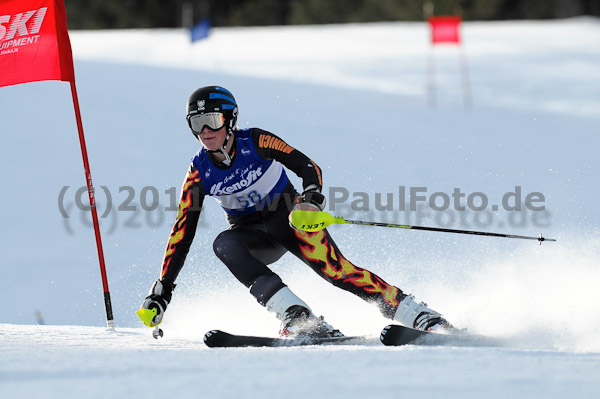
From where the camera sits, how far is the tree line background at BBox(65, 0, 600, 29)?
2619 centimetres

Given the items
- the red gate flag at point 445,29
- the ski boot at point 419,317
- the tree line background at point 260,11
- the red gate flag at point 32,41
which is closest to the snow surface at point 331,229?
the ski boot at point 419,317

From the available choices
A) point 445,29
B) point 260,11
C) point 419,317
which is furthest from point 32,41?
point 260,11

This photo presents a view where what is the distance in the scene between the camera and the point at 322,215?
3758 mm

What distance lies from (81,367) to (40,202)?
500 cm

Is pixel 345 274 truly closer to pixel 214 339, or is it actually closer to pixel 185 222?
pixel 214 339

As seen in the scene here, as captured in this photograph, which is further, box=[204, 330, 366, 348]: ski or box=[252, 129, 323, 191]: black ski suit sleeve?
box=[252, 129, 323, 191]: black ski suit sleeve

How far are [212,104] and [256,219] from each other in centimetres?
64

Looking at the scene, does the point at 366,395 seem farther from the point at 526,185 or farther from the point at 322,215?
the point at 526,185

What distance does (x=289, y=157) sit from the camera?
3.89 meters

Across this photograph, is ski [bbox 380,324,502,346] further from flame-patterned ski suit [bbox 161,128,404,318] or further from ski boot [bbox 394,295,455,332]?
flame-patterned ski suit [bbox 161,128,404,318]

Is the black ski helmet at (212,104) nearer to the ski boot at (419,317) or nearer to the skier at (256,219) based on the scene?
the skier at (256,219)

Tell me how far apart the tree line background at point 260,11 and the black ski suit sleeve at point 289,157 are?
73.2ft

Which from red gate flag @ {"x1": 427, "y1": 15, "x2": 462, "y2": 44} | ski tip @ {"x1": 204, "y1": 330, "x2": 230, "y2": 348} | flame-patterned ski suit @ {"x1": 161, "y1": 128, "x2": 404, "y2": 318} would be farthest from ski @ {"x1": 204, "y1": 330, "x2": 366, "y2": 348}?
red gate flag @ {"x1": 427, "y1": 15, "x2": 462, "y2": 44}

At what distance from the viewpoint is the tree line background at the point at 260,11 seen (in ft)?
85.9
